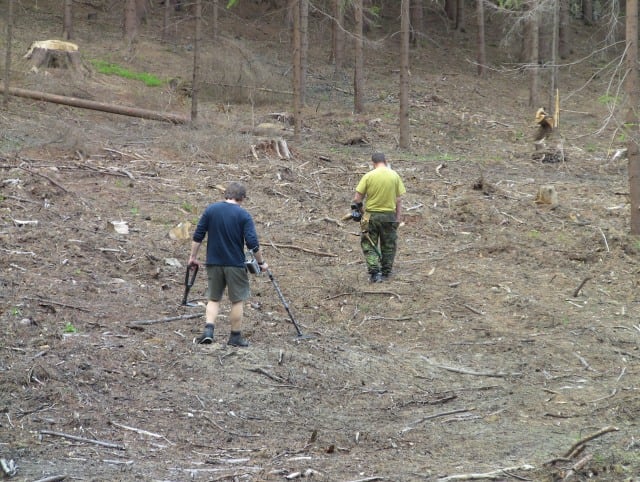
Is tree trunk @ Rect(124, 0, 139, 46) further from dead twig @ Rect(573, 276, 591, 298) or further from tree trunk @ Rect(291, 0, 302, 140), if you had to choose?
dead twig @ Rect(573, 276, 591, 298)

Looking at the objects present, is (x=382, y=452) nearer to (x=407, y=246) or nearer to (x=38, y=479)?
(x=38, y=479)

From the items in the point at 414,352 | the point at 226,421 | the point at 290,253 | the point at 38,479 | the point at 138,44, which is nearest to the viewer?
the point at 38,479

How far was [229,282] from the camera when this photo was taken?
9781mm

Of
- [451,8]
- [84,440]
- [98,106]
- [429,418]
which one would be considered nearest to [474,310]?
[429,418]

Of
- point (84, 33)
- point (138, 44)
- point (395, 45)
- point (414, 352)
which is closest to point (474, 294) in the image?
point (414, 352)

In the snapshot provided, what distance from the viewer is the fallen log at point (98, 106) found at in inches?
904

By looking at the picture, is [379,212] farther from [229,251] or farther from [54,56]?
[54,56]

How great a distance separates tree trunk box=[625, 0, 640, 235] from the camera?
14.5m

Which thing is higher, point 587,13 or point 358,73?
point 587,13

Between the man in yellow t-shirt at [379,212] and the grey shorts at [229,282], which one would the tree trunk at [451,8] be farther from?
the grey shorts at [229,282]

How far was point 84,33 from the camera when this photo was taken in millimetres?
34094

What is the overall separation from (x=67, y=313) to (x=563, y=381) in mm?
5644

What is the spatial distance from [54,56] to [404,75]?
10362 mm

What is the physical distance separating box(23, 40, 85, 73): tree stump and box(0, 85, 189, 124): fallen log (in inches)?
86.5
